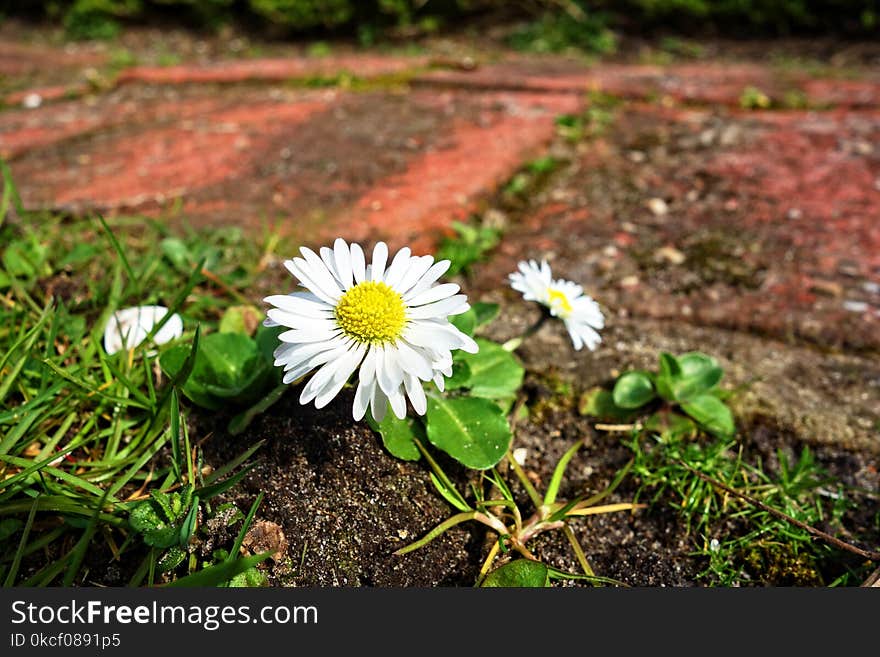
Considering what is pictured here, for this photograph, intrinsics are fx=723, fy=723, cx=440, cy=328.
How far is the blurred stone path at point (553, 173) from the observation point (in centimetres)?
189

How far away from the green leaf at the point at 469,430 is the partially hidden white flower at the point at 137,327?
61 cm

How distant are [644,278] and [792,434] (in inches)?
21.9

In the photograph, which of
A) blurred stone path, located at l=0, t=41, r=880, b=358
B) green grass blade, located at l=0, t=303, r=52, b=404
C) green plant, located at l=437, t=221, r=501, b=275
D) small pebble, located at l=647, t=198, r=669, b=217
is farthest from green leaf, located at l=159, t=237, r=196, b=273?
small pebble, located at l=647, t=198, r=669, b=217

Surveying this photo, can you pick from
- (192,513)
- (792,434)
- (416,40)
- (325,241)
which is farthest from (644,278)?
(416,40)

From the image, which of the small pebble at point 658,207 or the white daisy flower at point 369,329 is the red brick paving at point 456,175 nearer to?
the small pebble at point 658,207

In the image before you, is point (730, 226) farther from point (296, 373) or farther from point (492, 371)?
point (296, 373)

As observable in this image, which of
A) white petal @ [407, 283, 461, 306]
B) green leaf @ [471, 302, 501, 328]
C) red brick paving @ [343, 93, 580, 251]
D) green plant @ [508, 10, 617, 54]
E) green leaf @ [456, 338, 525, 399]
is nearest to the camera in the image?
white petal @ [407, 283, 461, 306]

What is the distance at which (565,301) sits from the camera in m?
1.58

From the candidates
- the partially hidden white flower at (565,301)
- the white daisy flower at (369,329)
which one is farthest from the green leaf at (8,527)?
the partially hidden white flower at (565,301)

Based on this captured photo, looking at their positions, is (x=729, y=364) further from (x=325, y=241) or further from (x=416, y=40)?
(x=416, y=40)

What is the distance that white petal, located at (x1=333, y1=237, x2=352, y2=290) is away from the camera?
4.18 ft

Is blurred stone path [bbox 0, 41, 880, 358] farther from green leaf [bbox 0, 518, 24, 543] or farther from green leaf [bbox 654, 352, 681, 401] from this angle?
green leaf [bbox 0, 518, 24, 543]

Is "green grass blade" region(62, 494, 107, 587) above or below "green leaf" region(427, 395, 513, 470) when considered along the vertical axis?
below

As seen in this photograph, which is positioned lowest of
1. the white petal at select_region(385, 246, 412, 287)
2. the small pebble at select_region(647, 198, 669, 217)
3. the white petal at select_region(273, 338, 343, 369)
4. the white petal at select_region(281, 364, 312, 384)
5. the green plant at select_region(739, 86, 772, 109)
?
the small pebble at select_region(647, 198, 669, 217)
